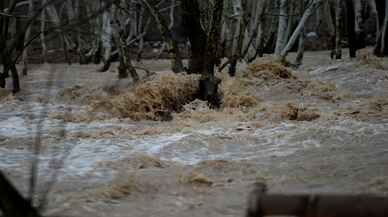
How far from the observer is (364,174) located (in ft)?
17.8

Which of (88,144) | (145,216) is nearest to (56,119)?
A: (88,144)

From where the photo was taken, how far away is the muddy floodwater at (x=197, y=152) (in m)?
4.84

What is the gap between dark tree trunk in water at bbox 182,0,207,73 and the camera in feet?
35.0

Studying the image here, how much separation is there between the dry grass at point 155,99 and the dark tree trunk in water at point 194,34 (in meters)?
0.93

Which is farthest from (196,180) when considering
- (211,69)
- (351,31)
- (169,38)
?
(351,31)

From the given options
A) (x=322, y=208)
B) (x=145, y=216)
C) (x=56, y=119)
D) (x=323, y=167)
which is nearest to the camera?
(x=322, y=208)

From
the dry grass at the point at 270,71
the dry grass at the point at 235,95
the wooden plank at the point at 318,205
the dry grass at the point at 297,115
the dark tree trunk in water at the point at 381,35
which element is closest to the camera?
the wooden plank at the point at 318,205

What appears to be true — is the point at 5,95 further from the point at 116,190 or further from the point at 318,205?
the point at 318,205

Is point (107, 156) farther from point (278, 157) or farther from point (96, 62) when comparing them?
point (96, 62)

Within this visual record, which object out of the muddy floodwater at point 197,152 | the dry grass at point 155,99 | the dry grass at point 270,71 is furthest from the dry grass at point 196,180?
the dry grass at point 270,71

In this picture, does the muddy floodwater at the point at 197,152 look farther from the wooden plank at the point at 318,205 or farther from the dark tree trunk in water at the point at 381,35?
the dark tree trunk in water at the point at 381,35

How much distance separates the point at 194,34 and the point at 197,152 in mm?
4367

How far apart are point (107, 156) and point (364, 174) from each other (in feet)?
8.14

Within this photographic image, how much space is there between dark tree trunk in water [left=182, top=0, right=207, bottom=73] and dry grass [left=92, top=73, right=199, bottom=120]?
93 centimetres
